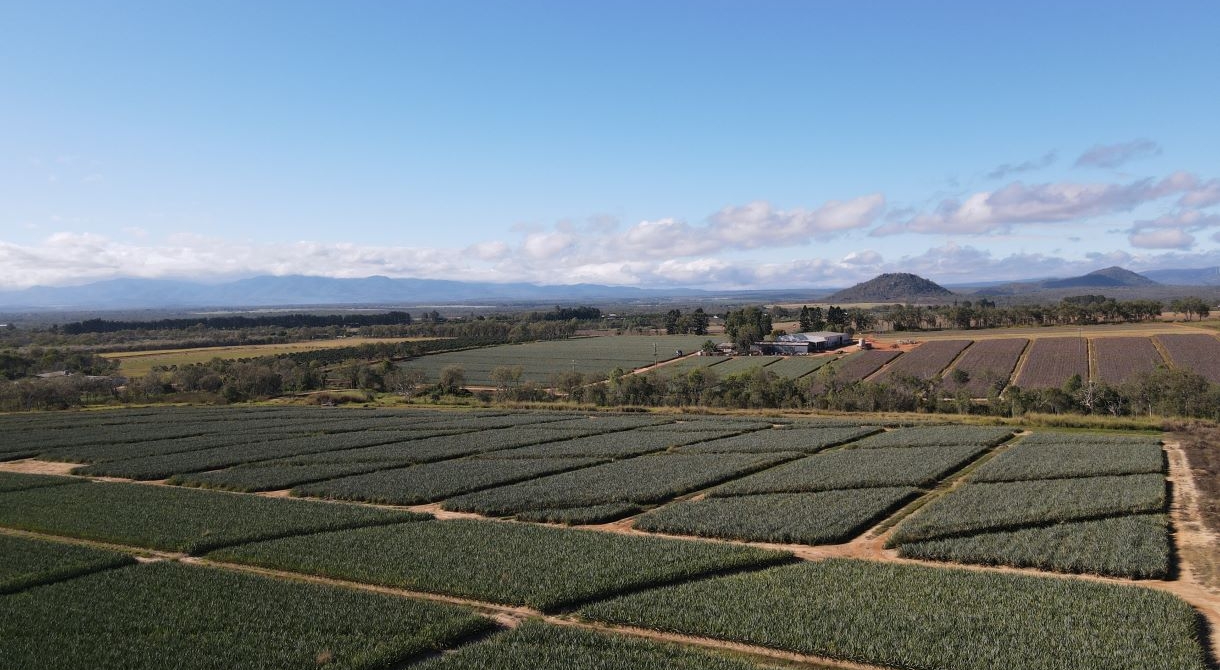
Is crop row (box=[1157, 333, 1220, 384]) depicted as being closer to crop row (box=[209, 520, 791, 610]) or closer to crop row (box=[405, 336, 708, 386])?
crop row (box=[405, 336, 708, 386])

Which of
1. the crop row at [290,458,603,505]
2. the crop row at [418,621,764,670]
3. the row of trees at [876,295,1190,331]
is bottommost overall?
the crop row at [290,458,603,505]

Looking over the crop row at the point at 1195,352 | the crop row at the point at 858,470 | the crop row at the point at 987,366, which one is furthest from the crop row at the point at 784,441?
the crop row at the point at 1195,352

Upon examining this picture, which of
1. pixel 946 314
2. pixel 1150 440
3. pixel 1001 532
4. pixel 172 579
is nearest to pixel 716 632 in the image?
pixel 1001 532

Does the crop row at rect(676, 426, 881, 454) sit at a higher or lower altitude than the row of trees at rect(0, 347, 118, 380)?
higher

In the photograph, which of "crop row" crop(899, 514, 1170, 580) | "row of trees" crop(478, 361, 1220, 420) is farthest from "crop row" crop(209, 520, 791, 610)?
"row of trees" crop(478, 361, 1220, 420)

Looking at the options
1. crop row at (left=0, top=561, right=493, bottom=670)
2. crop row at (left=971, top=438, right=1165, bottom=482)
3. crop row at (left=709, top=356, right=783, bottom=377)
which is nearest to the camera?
crop row at (left=0, top=561, right=493, bottom=670)

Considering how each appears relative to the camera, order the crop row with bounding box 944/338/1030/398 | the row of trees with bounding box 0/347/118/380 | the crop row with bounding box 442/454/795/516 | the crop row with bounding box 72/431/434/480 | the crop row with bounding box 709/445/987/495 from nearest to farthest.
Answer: the crop row with bounding box 442/454/795/516
the crop row with bounding box 709/445/987/495
the crop row with bounding box 72/431/434/480
the crop row with bounding box 944/338/1030/398
the row of trees with bounding box 0/347/118/380

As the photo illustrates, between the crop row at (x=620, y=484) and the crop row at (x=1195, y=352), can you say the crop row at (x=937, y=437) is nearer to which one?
the crop row at (x=620, y=484)

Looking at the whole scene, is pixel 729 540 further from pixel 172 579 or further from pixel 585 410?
pixel 585 410
